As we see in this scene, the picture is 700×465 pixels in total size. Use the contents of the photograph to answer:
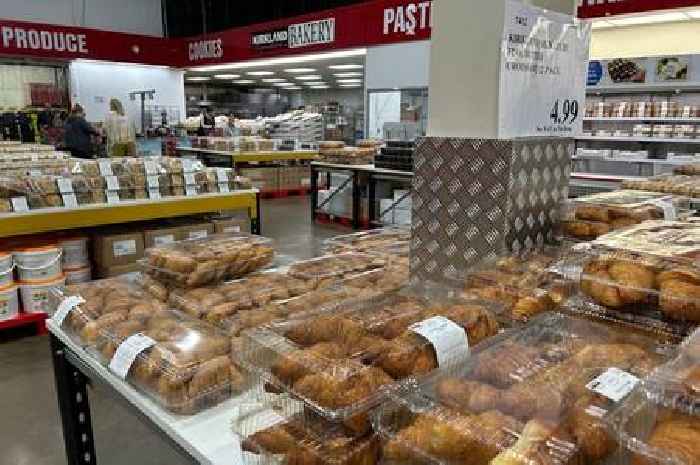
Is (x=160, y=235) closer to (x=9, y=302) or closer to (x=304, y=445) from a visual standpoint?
(x=9, y=302)

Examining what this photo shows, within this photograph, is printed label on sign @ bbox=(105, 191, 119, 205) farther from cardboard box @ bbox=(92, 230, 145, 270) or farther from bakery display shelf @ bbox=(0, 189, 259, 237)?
cardboard box @ bbox=(92, 230, 145, 270)

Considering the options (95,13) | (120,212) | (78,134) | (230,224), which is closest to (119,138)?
(78,134)

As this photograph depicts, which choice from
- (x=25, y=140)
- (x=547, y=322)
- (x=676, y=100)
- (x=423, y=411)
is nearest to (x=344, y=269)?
(x=547, y=322)

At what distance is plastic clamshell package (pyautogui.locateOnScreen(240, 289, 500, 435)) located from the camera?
3.18 ft

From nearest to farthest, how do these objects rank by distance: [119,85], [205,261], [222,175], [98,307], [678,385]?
[678,385] < [98,307] < [205,261] < [222,175] < [119,85]

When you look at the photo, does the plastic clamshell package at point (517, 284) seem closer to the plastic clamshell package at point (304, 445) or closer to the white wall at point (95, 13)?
the plastic clamshell package at point (304, 445)

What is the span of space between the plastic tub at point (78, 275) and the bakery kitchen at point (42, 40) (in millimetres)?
8350

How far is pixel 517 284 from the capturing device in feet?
4.63

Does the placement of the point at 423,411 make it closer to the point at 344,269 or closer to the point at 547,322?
the point at 547,322

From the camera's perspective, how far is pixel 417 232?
1.84m

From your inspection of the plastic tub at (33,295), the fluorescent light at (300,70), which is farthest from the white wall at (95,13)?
the plastic tub at (33,295)

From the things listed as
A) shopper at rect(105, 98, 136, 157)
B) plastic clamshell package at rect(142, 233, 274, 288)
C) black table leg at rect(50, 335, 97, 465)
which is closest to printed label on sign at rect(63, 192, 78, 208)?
plastic clamshell package at rect(142, 233, 274, 288)

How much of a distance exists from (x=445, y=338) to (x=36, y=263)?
3756 millimetres

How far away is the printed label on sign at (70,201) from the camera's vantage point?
4254mm
